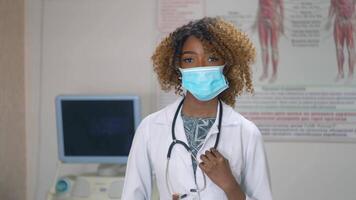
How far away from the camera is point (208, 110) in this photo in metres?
1.31

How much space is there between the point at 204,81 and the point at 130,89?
130cm

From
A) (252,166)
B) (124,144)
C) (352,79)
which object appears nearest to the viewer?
(252,166)

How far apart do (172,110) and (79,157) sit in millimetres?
1027

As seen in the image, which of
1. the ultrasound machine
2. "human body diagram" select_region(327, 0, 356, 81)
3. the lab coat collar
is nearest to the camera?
the lab coat collar

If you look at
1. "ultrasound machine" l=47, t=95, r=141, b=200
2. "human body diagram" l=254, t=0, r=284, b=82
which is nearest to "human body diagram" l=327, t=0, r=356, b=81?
"human body diagram" l=254, t=0, r=284, b=82

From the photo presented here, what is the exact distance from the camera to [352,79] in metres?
2.29

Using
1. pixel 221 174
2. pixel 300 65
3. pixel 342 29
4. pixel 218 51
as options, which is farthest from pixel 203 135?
pixel 342 29

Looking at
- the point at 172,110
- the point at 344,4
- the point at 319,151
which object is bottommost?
the point at 319,151

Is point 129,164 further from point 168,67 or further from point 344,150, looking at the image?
point 344,150

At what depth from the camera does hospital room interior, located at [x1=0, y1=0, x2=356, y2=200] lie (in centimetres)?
218

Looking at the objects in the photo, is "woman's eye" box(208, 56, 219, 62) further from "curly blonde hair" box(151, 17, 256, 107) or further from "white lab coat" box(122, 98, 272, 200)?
"white lab coat" box(122, 98, 272, 200)

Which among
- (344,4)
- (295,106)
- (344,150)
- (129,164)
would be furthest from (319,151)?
(129,164)

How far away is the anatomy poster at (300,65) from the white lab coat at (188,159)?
1.10 m

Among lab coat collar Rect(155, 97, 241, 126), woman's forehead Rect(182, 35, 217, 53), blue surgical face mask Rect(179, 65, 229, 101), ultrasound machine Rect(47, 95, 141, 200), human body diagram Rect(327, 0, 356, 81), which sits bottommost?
ultrasound machine Rect(47, 95, 141, 200)
